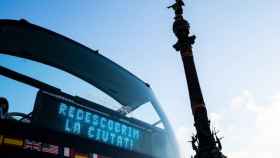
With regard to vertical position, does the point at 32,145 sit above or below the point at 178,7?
below

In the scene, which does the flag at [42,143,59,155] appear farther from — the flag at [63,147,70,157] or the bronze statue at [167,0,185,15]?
the bronze statue at [167,0,185,15]

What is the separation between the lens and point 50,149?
18.4m

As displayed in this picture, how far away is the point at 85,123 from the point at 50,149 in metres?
3.55

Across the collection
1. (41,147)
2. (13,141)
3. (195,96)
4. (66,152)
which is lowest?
(66,152)

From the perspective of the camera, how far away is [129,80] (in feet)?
86.1

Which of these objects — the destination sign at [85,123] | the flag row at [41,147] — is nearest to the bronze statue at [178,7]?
the destination sign at [85,123]

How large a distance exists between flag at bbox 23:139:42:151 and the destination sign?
4.21 ft

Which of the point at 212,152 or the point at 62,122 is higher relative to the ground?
the point at 62,122

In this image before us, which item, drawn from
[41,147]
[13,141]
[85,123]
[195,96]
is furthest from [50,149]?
[195,96]

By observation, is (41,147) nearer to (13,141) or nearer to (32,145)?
(32,145)

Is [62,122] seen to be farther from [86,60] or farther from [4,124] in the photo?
[86,60]

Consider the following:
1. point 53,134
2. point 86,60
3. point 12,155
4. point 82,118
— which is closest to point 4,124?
point 12,155

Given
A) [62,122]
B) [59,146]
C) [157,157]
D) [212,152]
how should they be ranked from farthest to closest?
[157,157]
[62,122]
[59,146]
[212,152]

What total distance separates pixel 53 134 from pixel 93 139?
3037 millimetres
